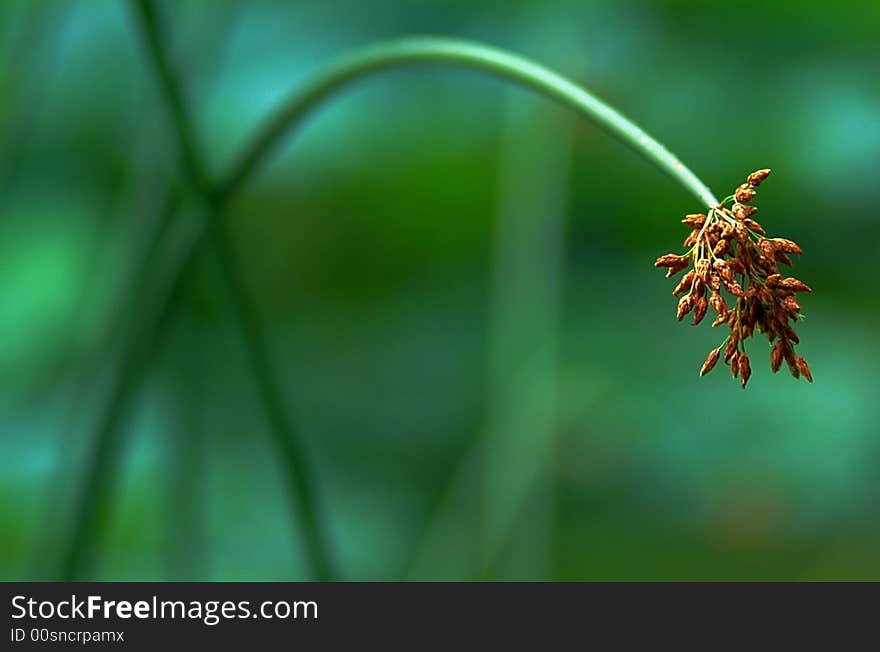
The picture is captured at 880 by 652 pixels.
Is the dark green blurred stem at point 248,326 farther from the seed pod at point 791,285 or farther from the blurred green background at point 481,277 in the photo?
the blurred green background at point 481,277

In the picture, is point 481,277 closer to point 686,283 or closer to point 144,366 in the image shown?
point 144,366

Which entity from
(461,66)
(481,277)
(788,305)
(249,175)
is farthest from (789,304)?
(481,277)

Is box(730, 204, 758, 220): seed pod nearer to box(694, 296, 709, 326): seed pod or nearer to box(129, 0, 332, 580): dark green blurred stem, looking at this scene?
box(694, 296, 709, 326): seed pod

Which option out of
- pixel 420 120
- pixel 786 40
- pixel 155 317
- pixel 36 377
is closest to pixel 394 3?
pixel 420 120

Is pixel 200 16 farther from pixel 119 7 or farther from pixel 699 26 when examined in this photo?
pixel 699 26

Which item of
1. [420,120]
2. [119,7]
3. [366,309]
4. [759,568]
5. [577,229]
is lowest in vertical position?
[759,568]

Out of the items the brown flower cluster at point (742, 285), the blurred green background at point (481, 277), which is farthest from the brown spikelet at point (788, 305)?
the blurred green background at point (481, 277)

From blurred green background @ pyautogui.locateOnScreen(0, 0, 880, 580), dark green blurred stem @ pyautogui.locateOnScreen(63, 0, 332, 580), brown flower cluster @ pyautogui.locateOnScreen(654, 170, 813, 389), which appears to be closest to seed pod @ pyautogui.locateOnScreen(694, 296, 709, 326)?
brown flower cluster @ pyautogui.locateOnScreen(654, 170, 813, 389)
